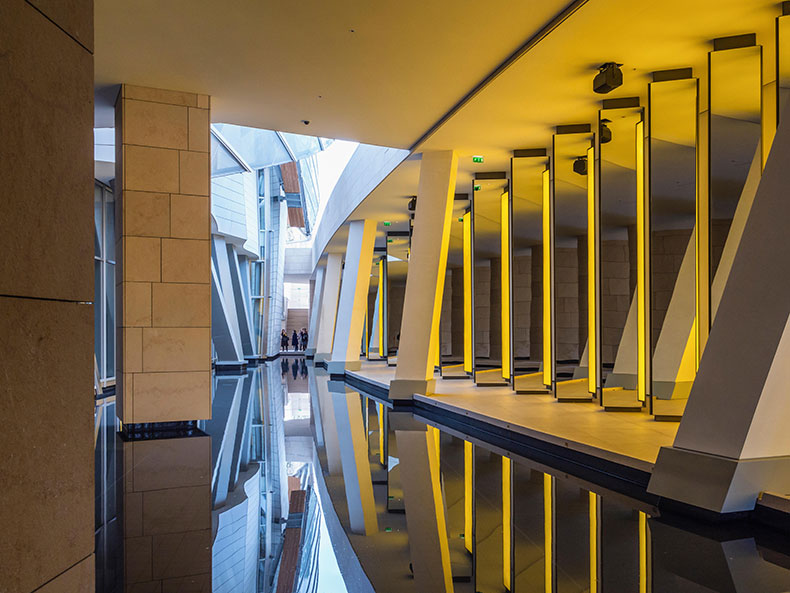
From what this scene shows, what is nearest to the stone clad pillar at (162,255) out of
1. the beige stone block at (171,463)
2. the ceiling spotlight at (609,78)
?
the beige stone block at (171,463)

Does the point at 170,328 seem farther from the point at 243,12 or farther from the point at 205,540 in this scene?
the point at 205,540

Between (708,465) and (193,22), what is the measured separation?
662 centimetres

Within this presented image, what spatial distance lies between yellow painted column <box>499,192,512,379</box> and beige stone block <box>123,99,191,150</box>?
7.17 meters

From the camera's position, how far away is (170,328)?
30.4ft

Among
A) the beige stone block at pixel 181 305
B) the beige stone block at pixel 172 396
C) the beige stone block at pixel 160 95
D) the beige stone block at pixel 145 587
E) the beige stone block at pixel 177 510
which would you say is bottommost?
the beige stone block at pixel 177 510

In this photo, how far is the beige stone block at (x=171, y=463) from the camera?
6082 millimetres

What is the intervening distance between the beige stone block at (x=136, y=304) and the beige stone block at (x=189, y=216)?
867mm

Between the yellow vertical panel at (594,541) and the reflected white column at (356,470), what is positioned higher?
the yellow vertical panel at (594,541)

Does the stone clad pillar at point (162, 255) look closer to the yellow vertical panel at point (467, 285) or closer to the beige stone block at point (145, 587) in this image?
A: the beige stone block at point (145, 587)

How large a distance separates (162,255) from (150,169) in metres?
1.21

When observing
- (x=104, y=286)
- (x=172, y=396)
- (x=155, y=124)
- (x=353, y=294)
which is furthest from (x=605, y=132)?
(x=104, y=286)

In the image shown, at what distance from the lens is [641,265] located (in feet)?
30.4

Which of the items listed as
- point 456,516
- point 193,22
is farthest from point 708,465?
point 193,22

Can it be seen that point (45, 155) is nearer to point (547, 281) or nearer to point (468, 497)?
point (468, 497)
